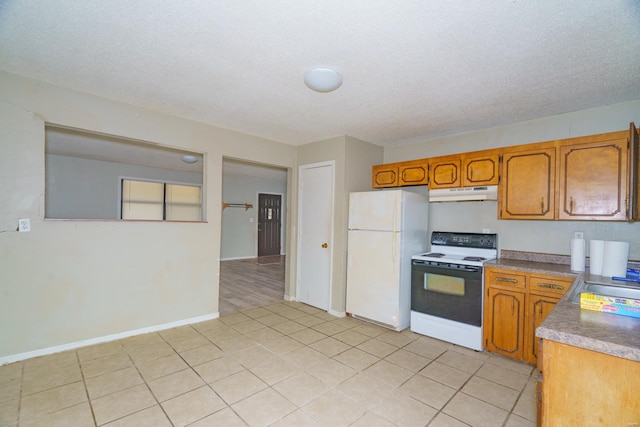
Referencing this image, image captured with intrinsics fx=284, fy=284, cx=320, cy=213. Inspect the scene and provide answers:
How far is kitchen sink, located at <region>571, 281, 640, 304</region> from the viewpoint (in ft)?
6.12

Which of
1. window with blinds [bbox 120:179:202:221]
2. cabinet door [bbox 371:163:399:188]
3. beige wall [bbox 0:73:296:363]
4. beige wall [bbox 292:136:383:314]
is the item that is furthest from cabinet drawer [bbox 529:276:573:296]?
window with blinds [bbox 120:179:202:221]

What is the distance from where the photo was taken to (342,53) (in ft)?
6.35

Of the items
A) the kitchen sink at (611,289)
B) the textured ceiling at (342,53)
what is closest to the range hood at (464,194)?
the textured ceiling at (342,53)

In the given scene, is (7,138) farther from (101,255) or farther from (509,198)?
(509,198)

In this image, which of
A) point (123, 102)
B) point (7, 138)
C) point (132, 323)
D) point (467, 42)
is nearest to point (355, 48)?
point (467, 42)

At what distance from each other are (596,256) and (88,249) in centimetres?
466

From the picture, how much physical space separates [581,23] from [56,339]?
4.57m

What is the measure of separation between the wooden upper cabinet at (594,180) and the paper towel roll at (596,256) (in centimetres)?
23

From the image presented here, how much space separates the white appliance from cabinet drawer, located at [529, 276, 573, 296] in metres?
0.43

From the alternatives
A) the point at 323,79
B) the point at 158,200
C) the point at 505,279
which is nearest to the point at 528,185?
the point at 505,279

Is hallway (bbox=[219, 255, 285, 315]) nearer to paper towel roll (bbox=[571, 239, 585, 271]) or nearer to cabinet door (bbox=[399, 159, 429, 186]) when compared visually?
cabinet door (bbox=[399, 159, 429, 186])

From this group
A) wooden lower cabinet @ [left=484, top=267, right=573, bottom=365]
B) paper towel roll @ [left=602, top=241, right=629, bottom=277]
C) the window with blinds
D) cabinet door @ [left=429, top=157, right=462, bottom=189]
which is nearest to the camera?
paper towel roll @ [left=602, top=241, right=629, bottom=277]

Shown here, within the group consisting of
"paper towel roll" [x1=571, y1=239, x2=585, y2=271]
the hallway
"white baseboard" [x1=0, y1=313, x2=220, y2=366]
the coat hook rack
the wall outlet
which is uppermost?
the coat hook rack

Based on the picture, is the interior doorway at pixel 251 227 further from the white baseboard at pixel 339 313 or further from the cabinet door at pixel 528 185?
the cabinet door at pixel 528 185
